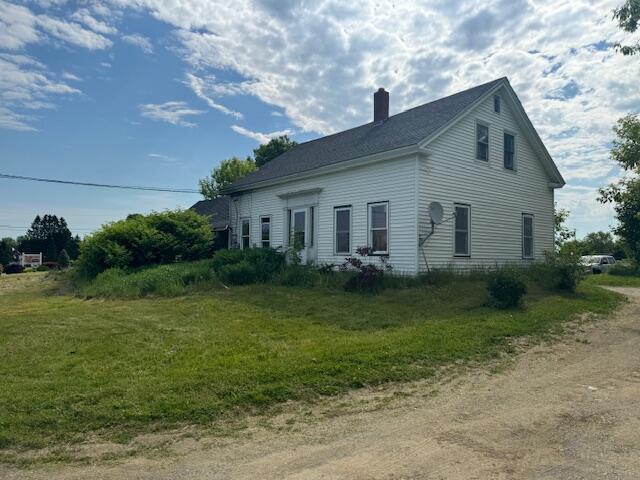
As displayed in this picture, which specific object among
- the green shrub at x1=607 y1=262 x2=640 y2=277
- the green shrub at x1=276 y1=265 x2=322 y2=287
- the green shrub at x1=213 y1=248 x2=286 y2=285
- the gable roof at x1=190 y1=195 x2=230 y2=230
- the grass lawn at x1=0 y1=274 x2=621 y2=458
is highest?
the gable roof at x1=190 y1=195 x2=230 y2=230

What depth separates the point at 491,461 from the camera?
12.0 ft

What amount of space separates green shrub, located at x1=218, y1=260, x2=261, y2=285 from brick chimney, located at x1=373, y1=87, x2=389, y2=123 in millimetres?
9034

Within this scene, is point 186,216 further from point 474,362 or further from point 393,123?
point 474,362

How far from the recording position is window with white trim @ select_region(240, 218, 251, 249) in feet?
69.8

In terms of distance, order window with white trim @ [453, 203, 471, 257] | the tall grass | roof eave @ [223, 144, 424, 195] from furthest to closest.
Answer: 1. window with white trim @ [453, 203, 471, 257]
2. roof eave @ [223, 144, 424, 195]
3. the tall grass

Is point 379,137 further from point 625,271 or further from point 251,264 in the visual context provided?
point 625,271

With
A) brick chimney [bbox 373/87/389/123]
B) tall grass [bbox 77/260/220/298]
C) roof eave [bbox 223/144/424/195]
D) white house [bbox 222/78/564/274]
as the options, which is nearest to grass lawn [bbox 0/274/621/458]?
tall grass [bbox 77/260/220/298]

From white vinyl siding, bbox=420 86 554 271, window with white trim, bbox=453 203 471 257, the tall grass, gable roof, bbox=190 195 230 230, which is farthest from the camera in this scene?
gable roof, bbox=190 195 230 230

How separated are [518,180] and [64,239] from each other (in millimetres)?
76667

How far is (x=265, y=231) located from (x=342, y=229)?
16.6 ft

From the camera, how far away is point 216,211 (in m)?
28.6

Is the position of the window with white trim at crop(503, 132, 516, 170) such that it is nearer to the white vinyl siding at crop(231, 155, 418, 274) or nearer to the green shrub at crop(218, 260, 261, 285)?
the white vinyl siding at crop(231, 155, 418, 274)

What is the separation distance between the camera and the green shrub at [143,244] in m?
17.9

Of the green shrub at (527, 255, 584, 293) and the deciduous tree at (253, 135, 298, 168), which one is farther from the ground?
the deciduous tree at (253, 135, 298, 168)
